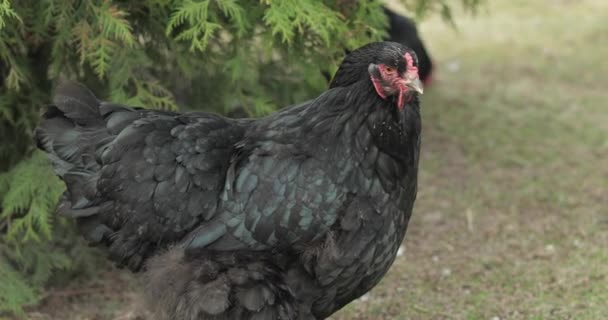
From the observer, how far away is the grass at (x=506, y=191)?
4457 millimetres

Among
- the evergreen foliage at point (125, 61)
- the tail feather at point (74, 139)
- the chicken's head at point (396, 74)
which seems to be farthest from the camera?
the evergreen foliage at point (125, 61)

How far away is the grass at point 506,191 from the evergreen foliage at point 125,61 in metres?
0.48

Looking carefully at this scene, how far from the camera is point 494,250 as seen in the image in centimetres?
503

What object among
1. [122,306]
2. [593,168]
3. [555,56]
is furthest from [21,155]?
[555,56]

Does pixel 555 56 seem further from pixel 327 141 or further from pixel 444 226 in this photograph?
pixel 327 141

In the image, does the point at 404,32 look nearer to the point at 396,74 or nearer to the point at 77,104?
the point at 396,74

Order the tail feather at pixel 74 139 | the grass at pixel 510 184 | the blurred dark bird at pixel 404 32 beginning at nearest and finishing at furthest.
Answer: the tail feather at pixel 74 139 → the grass at pixel 510 184 → the blurred dark bird at pixel 404 32

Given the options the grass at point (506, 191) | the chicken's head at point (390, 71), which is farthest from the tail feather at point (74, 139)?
the grass at point (506, 191)

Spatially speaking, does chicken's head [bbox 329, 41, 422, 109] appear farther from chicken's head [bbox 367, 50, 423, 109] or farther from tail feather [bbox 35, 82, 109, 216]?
tail feather [bbox 35, 82, 109, 216]

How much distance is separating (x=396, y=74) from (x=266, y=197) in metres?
0.74

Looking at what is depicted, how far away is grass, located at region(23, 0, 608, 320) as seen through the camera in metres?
4.46

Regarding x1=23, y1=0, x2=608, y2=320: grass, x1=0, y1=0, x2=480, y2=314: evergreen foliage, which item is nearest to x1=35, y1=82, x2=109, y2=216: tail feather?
x1=0, y1=0, x2=480, y2=314: evergreen foliage

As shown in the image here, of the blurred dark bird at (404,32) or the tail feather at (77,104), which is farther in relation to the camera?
the blurred dark bird at (404,32)

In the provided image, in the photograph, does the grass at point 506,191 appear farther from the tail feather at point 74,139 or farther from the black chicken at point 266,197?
the tail feather at point 74,139
